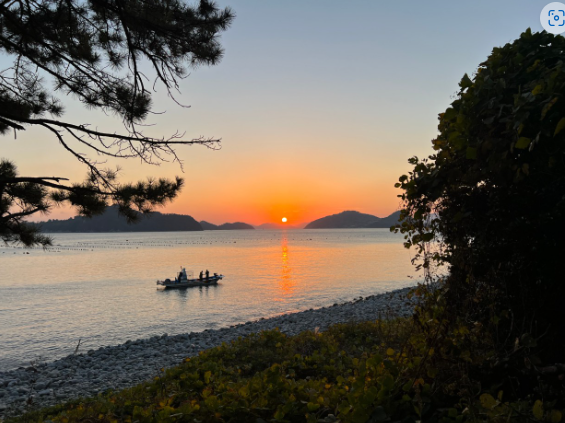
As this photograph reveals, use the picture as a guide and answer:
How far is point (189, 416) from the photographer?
363 centimetres

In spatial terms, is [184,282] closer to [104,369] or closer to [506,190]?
[104,369]

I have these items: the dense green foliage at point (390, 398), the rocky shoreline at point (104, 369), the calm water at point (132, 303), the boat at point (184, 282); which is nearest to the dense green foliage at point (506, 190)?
the dense green foliage at point (390, 398)

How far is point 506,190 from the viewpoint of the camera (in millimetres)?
3027

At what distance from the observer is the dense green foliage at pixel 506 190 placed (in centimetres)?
279

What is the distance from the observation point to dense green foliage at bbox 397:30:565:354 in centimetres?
279

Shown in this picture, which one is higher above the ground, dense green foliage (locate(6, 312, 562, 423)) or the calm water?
dense green foliage (locate(6, 312, 562, 423))

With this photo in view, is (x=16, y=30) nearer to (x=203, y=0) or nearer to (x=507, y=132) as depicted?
(x=203, y=0)

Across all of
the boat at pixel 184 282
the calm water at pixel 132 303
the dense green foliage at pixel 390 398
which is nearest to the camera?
the dense green foliage at pixel 390 398

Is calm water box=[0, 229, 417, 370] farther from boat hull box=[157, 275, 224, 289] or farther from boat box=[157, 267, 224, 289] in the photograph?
boat box=[157, 267, 224, 289]

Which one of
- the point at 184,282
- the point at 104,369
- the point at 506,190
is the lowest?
the point at 184,282

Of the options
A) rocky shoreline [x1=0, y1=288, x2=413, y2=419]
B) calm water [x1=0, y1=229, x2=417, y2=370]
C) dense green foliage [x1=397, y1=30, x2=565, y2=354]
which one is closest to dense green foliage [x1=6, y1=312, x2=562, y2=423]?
dense green foliage [x1=397, y1=30, x2=565, y2=354]

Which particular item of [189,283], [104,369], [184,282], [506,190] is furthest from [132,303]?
[506,190]

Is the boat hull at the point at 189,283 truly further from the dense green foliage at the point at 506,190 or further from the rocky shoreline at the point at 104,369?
the dense green foliage at the point at 506,190

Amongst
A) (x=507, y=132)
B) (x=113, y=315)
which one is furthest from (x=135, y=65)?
(x=113, y=315)
